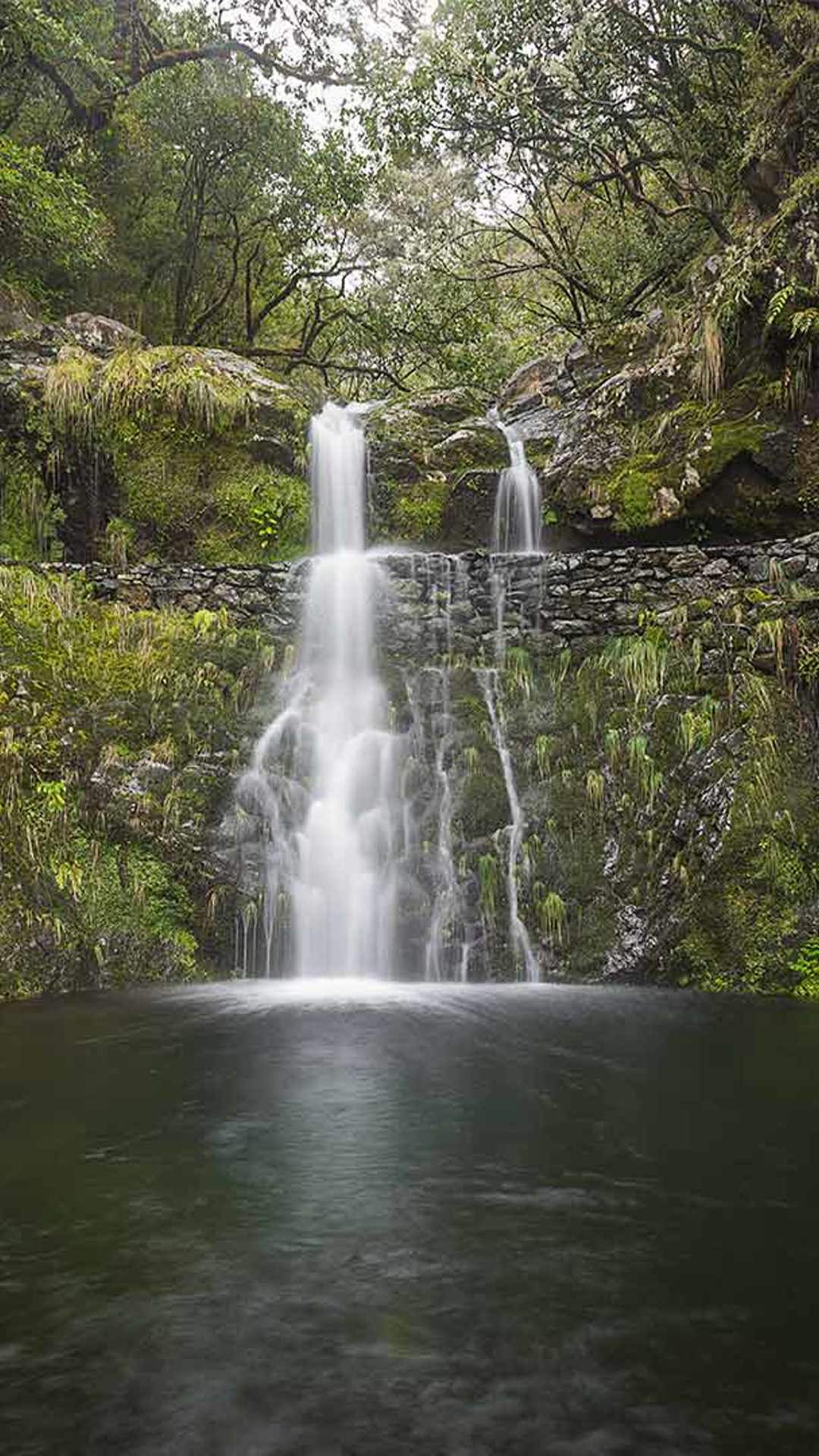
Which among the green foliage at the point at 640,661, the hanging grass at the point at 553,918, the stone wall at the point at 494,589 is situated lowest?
the hanging grass at the point at 553,918

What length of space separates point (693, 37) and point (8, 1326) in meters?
15.5

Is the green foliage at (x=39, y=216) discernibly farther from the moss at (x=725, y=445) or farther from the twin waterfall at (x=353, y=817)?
the moss at (x=725, y=445)

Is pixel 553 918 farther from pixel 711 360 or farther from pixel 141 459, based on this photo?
pixel 141 459

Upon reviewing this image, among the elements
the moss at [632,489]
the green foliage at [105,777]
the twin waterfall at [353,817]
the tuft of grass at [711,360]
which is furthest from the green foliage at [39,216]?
the tuft of grass at [711,360]

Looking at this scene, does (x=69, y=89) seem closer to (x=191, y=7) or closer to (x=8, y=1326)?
(x=191, y=7)

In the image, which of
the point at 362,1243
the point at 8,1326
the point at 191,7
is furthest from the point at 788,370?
the point at 191,7

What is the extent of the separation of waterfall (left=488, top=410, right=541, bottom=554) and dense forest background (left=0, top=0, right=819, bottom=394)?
2.38 metres

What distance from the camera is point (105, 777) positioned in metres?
8.25

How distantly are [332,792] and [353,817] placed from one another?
375 mm

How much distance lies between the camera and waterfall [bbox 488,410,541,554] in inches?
438

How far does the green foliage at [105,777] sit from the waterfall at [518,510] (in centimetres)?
349

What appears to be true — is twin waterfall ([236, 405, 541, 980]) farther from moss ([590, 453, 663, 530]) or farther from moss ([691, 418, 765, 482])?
moss ([691, 418, 765, 482])

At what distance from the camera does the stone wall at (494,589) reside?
388 inches

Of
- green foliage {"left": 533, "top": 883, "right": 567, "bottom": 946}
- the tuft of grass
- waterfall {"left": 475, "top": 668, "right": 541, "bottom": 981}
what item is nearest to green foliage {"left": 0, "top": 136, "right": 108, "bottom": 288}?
the tuft of grass
